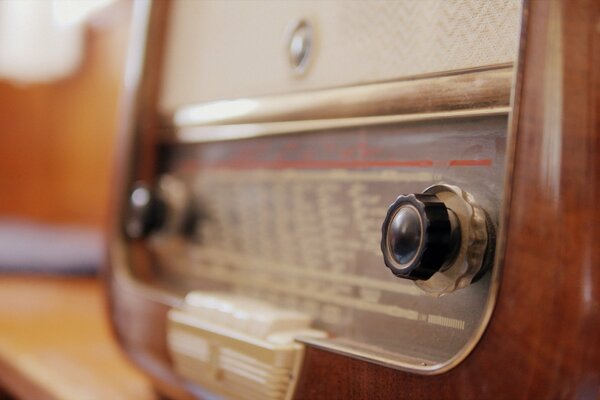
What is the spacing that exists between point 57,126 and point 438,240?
5.35 ft

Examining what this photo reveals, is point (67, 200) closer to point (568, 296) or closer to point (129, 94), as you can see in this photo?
point (129, 94)

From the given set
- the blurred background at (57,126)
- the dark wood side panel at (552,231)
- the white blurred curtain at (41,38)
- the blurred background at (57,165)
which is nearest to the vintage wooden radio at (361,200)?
the dark wood side panel at (552,231)

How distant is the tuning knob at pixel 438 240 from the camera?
0.44 metres

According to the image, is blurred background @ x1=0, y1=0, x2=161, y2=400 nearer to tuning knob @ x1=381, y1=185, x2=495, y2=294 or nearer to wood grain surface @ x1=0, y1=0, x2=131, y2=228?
wood grain surface @ x1=0, y1=0, x2=131, y2=228

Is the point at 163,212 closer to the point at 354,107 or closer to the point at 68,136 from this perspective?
the point at 354,107

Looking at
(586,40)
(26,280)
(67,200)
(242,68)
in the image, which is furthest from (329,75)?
(67,200)

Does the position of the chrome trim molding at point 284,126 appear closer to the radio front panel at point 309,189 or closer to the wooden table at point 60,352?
the radio front panel at point 309,189

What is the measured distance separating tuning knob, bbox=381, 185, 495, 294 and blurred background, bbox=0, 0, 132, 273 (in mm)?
1157

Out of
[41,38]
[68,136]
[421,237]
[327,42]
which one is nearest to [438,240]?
[421,237]

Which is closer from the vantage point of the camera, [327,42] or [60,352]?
[327,42]

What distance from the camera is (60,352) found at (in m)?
0.88

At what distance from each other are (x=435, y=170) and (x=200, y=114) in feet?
1.15

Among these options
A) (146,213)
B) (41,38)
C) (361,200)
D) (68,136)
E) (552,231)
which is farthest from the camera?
(41,38)

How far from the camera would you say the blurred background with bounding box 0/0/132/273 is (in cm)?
161
